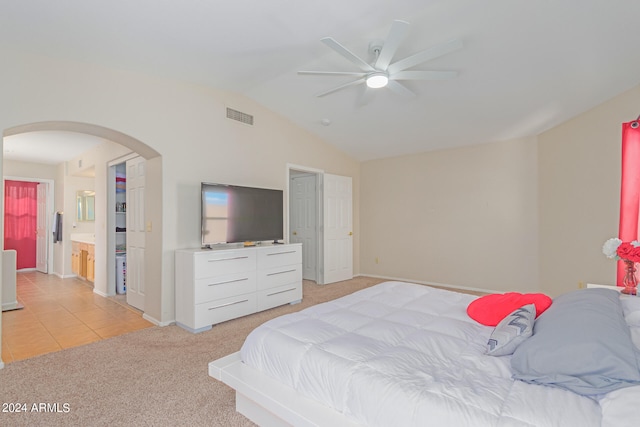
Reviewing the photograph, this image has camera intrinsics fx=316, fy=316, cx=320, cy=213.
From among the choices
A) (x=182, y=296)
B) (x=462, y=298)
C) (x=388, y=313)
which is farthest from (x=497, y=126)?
(x=182, y=296)

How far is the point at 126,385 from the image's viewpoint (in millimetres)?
2299

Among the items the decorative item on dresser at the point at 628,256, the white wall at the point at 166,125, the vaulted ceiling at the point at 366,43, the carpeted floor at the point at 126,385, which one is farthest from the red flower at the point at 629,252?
the white wall at the point at 166,125

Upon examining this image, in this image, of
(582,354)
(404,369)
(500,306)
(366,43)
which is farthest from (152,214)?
(582,354)

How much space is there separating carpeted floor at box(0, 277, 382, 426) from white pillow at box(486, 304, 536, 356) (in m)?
1.44

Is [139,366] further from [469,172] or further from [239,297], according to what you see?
[469,172]

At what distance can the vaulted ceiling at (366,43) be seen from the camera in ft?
8.08

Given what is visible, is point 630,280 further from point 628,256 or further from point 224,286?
point 224,286

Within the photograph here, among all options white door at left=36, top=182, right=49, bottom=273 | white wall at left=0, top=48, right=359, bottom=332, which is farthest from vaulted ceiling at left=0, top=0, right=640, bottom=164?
white door at left=36, top=182, right=49, bottom=273

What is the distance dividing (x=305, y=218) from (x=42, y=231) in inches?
243

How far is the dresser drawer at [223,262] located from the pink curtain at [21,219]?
6.80 metres

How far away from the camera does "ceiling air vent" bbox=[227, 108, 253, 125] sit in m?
4.26

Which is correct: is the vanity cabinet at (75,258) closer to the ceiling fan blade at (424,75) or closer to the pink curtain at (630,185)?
the ceiling fan blade at (424,75)

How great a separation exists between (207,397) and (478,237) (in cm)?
462

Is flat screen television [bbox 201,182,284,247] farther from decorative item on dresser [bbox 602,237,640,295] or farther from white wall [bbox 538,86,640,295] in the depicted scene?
white wall [bbox 538,86,640,295]
